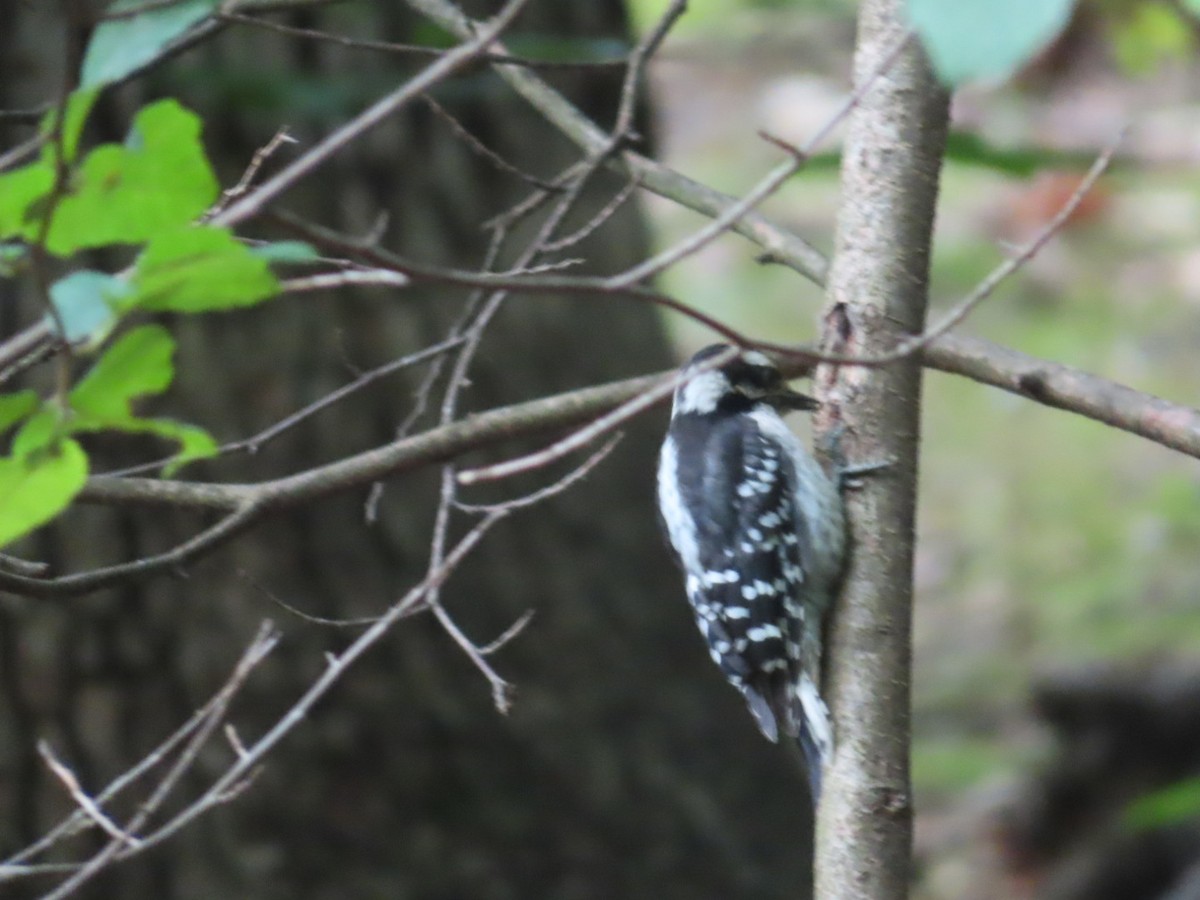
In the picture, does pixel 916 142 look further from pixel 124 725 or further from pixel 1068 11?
pixel 124 725

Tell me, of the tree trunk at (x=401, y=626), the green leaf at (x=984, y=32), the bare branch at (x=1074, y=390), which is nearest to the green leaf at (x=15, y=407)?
the green leaf at (x=984, y=32)

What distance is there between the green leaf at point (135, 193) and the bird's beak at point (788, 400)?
2.23m

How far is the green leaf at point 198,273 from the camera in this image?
1.11 m

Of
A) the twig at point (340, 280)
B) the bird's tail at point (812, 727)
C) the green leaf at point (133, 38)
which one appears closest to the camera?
the green leaf at point (133, 38)

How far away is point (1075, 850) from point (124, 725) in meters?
4.49

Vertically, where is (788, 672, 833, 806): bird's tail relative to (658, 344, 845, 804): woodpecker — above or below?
below

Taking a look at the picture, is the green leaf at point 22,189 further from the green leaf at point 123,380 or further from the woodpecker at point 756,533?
the woodpecker at point 756,533

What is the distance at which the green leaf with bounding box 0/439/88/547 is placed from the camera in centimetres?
114

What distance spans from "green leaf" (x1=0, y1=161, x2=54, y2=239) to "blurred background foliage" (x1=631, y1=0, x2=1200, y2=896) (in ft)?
14.0

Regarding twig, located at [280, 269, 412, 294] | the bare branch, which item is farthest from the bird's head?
twig, located at [280, 269, 412, 294]

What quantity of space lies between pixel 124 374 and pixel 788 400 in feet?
7.88

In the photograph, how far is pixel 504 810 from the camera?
4.80 meters

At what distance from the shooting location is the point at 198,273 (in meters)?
1.13

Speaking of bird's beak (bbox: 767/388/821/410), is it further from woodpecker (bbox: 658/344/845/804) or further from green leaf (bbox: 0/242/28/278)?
green leaf (bbox: 0/242/28/278)
